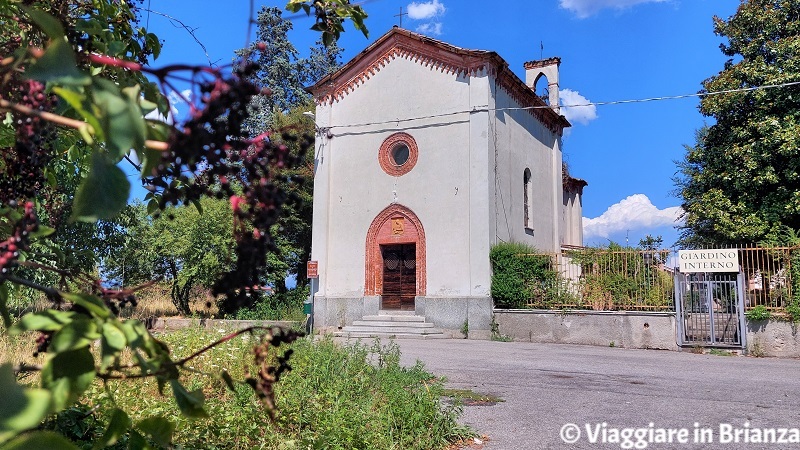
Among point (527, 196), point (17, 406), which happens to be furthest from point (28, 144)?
point (527, 196)

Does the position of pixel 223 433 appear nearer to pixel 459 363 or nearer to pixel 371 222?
pixel 459 363

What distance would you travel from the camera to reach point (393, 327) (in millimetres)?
17266

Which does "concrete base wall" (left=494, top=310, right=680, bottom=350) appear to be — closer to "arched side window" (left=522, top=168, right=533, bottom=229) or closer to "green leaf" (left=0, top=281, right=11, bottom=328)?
"arched side window" (left=522, top=168, right=533, bottom=229)

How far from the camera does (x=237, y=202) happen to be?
1058 millimetres

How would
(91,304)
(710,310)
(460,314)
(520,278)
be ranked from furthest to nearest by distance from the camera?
(460,314), (520,278), (710,310), (91,304)

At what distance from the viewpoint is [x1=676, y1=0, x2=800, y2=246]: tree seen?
17688 millimetres

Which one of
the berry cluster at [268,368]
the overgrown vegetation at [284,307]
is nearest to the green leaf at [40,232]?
the berry cluster at [268,368]

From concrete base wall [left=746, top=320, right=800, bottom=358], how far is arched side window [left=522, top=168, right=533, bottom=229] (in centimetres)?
837

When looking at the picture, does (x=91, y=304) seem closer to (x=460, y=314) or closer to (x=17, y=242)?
(x=17, y=242)

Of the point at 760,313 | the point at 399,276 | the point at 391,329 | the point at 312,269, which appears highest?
the point at 312,269

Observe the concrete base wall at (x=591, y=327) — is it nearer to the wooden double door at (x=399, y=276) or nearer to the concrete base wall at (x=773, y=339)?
the concrete base wall at (x=773, y=339)

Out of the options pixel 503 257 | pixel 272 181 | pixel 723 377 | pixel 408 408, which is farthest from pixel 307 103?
pixel 272 181

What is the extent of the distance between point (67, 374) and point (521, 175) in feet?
65.7

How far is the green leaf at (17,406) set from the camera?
2.72ft
